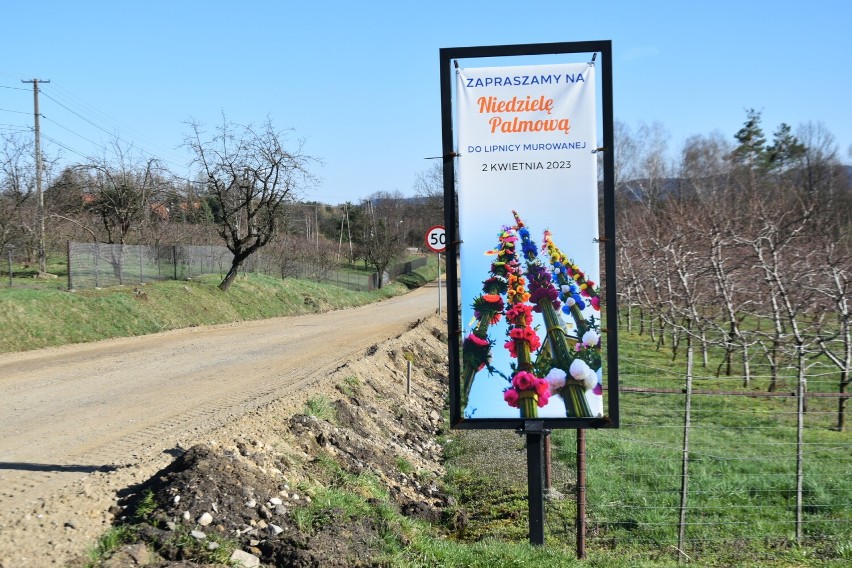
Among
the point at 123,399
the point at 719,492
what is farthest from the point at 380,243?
the point at 719,492

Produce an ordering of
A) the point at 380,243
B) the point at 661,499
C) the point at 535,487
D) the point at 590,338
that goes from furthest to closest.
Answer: the point at 380,243 < the point at 661,499 < the point at 535,487 < the point at 590,338

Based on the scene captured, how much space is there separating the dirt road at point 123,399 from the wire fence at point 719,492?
13.2 ft

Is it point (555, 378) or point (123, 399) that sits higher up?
point (555, 378)

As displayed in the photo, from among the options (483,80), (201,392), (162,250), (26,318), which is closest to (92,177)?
(162,250)

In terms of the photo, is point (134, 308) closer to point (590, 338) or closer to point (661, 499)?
point (661, 499)

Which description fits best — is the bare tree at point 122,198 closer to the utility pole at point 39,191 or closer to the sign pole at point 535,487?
the utility pole at point 39,191

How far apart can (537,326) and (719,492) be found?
12.7ft

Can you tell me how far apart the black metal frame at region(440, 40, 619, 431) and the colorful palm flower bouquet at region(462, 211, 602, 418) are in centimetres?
11

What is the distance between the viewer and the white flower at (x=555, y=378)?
6.74 meters

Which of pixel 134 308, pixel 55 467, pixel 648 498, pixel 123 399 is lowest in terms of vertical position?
pixel 648 498

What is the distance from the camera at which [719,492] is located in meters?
9.06

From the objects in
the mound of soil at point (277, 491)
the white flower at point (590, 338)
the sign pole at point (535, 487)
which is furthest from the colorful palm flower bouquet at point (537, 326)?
Answer: the mound of soil at point (277, 491)

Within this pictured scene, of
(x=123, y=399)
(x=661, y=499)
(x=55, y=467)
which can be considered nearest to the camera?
(x=55, y=467)

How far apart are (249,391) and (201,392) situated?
2.33 ft
